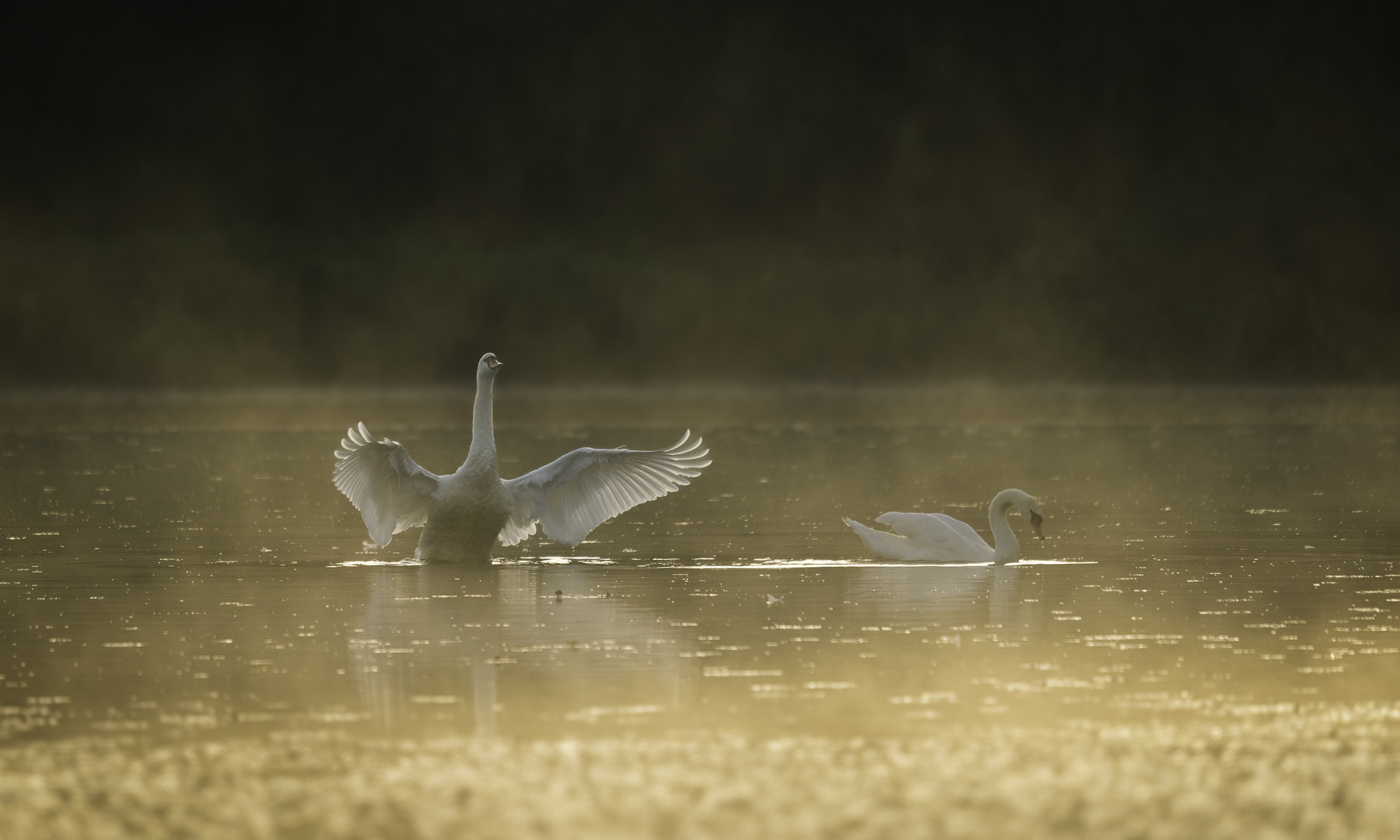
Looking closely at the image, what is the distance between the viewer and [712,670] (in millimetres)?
9836

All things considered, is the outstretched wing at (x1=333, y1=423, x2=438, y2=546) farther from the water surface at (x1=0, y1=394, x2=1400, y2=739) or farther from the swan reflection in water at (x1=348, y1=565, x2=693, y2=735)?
the swan reflection in water at (x1=348, y1=565, x2=693, y2=735)

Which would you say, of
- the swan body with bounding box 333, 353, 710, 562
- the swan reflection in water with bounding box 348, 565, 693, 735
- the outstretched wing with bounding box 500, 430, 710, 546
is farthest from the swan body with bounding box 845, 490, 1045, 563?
the swan reflection in water with bounding box 348, 565, 693, 735

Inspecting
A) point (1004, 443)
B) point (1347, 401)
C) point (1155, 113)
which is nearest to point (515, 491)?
point (1004, 443)

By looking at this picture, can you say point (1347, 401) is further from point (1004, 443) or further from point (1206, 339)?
point (1206, 339)

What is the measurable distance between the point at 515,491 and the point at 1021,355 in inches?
2062

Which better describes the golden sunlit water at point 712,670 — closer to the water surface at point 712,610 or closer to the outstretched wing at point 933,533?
the water surface at point 712,610

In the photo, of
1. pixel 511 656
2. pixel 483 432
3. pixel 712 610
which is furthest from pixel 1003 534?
pixel 511 656

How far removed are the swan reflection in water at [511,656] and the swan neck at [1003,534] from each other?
3.28 metres

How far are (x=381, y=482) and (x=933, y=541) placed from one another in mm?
4070

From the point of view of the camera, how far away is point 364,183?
8706 cm

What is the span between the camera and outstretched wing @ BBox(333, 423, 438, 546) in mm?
14562

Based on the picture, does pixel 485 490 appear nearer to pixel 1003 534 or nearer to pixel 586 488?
pixel 586 488

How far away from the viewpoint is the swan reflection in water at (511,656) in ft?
28.9

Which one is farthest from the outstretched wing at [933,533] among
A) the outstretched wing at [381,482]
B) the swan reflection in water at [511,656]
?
the outstretched wing at [381,482]
